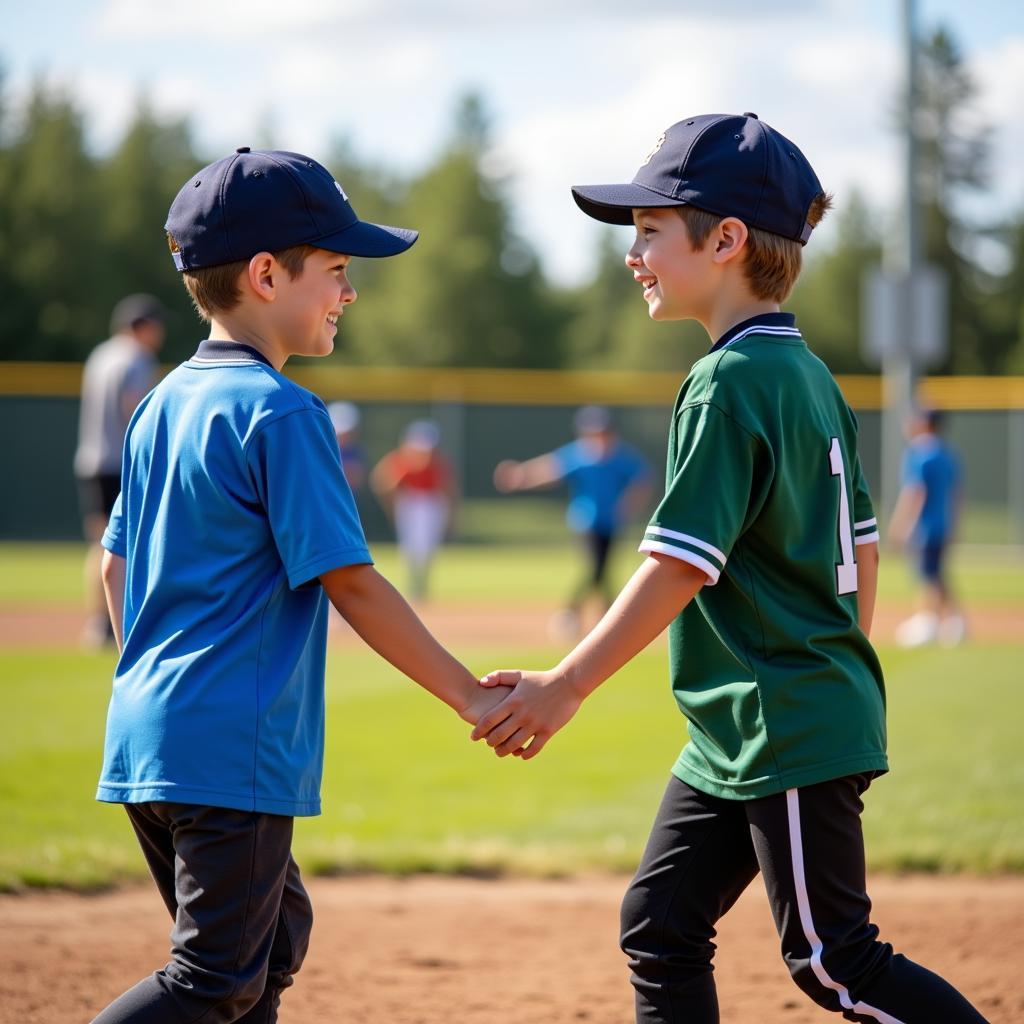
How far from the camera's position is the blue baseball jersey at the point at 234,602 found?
245cm

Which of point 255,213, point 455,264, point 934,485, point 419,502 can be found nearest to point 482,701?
point 255,213

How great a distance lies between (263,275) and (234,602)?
0.60 m

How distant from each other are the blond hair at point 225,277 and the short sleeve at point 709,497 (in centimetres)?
77

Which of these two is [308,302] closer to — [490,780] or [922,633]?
[490,780]

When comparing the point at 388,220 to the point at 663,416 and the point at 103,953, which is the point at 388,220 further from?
the point at 103,953

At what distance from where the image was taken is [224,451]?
2.52 meters

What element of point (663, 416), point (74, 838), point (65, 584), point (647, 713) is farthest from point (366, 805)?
point (663, 416)

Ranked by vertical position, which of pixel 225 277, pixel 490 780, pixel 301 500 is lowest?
pixel 490 780

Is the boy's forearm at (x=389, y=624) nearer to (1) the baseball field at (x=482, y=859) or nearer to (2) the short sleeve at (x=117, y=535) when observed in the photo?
(2) the short sleeve at (x=117, y=535)

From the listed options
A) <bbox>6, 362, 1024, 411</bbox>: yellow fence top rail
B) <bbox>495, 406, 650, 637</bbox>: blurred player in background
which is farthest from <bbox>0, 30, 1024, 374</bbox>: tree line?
<bbox>495, 406, 650, 637</bbox>: blurred player in background

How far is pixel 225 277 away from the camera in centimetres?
267

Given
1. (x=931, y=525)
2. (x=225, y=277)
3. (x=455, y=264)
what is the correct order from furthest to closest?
(x=455, y=264) → (x=931, y=525) → (x=225, y=277)

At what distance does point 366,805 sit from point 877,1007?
3.85 m

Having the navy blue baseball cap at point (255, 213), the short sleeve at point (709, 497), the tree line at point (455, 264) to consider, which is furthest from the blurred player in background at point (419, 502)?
the tree line at point (455, 264)
